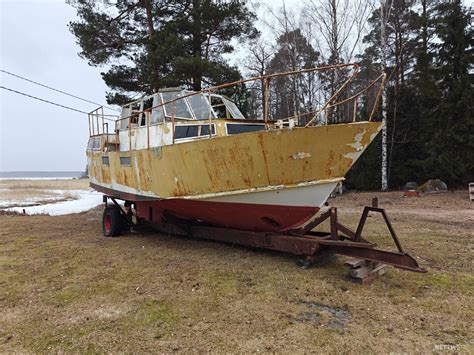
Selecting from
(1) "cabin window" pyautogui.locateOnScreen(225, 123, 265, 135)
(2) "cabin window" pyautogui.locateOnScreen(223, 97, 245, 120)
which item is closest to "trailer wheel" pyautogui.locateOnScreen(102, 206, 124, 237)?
(2) "cabin window" pyautogui.locateOnScreen(223, 97, 245, 120)

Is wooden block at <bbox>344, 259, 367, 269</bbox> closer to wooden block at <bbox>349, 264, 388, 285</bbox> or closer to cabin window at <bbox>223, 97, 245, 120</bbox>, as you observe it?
wooden block at <bbox>349, 264, 388, 285</bbox>

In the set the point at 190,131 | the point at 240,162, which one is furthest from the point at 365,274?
the point at 190,131

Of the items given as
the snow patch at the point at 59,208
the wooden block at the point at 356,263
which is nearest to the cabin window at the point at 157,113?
the wooden block at the point at 356,263

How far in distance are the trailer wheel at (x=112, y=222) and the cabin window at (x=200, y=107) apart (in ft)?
10.9

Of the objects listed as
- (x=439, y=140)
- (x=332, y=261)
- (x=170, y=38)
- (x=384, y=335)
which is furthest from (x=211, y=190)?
(x=439, y=140)

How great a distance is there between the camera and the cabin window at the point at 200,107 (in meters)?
6.86

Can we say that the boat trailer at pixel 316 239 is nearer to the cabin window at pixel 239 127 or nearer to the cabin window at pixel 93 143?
the cabin window at pixel 239 127

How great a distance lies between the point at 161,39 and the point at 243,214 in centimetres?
974

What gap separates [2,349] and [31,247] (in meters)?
4.67

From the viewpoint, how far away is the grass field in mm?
3254

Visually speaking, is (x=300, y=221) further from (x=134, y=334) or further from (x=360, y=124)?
(x=134, y=334)

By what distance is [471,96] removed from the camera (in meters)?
14.6

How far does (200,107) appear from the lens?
6988mm

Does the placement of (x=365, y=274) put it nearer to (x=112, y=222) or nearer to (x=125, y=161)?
(x=125, y=161)
